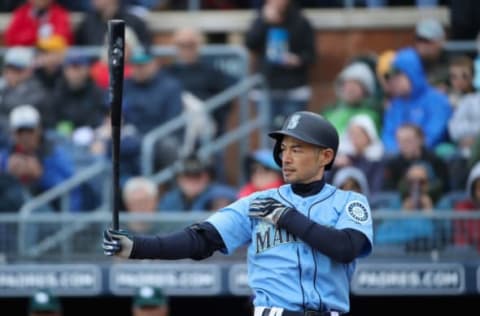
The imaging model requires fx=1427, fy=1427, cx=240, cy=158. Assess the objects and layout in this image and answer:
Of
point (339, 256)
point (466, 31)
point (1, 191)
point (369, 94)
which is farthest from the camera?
point (466, 31)

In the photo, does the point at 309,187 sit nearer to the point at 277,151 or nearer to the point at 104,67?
the point at 277,151

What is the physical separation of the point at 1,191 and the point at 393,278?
277cm

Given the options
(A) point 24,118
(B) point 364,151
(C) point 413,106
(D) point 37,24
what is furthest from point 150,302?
(D) point 37,24

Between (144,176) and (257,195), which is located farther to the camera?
(144,176)

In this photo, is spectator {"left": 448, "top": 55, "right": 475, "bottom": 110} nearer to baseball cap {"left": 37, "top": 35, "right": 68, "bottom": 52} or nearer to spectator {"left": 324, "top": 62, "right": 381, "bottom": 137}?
spectator {"left": 324, "top": 62, "right": 381, "bottom": 137}

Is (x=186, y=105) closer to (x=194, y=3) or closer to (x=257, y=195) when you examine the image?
(x=194, y=3)

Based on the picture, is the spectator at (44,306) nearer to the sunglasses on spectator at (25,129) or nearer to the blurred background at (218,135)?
the blurred background at (218,135)

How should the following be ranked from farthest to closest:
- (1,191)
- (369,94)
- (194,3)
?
(194,3), (369,94), (1,191)

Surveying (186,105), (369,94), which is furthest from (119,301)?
(369,94)

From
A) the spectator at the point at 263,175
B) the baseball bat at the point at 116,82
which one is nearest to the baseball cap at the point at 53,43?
the spectator at the point at 263,175

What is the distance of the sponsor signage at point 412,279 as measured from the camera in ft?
28.8

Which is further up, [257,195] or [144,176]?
[257,195]

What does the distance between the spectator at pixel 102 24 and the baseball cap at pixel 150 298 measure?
3187mm

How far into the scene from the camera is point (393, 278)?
8.80 m
